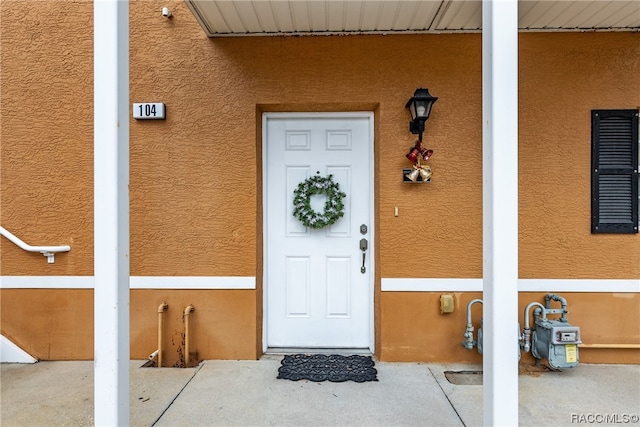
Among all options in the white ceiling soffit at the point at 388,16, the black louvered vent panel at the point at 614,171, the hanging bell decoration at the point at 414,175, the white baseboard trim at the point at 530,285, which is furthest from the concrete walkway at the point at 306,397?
the white ceiling soffit at the point at 388,16

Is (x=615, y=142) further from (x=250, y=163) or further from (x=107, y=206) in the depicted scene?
(x=107, y=206)

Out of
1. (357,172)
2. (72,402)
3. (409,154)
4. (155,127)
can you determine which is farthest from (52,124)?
(409,154)

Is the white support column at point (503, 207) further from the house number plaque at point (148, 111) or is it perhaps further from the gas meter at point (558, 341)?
the house number plaque at point (148, 111)

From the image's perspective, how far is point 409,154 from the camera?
277 cm

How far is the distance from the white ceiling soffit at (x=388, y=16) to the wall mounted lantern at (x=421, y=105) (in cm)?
54

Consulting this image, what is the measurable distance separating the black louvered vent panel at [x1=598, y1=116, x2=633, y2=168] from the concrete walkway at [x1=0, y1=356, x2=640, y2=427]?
1587 mm

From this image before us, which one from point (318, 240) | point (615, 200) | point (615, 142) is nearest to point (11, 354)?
point (318, 240)

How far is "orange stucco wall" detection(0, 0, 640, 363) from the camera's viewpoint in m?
2.81

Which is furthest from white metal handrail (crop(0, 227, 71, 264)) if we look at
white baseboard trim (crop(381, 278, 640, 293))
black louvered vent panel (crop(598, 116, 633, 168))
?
black louvered vent panel (crop(598, 116, 633, 168))

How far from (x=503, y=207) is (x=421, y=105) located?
1.28 metres

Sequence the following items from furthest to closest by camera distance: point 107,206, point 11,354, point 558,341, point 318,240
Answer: point 318,240, point 11,354, point 558,341, point 107,206

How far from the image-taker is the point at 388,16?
2594 mm

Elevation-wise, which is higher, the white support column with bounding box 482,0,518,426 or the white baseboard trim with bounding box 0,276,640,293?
the white support column with bounding box 482,0,518,426

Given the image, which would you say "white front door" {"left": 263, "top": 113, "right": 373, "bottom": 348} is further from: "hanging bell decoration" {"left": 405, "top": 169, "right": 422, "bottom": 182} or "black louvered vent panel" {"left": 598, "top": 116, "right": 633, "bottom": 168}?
"black louvered vent panel" {"left": 598, "top": 116, "right": 633, "bottom": 168}
